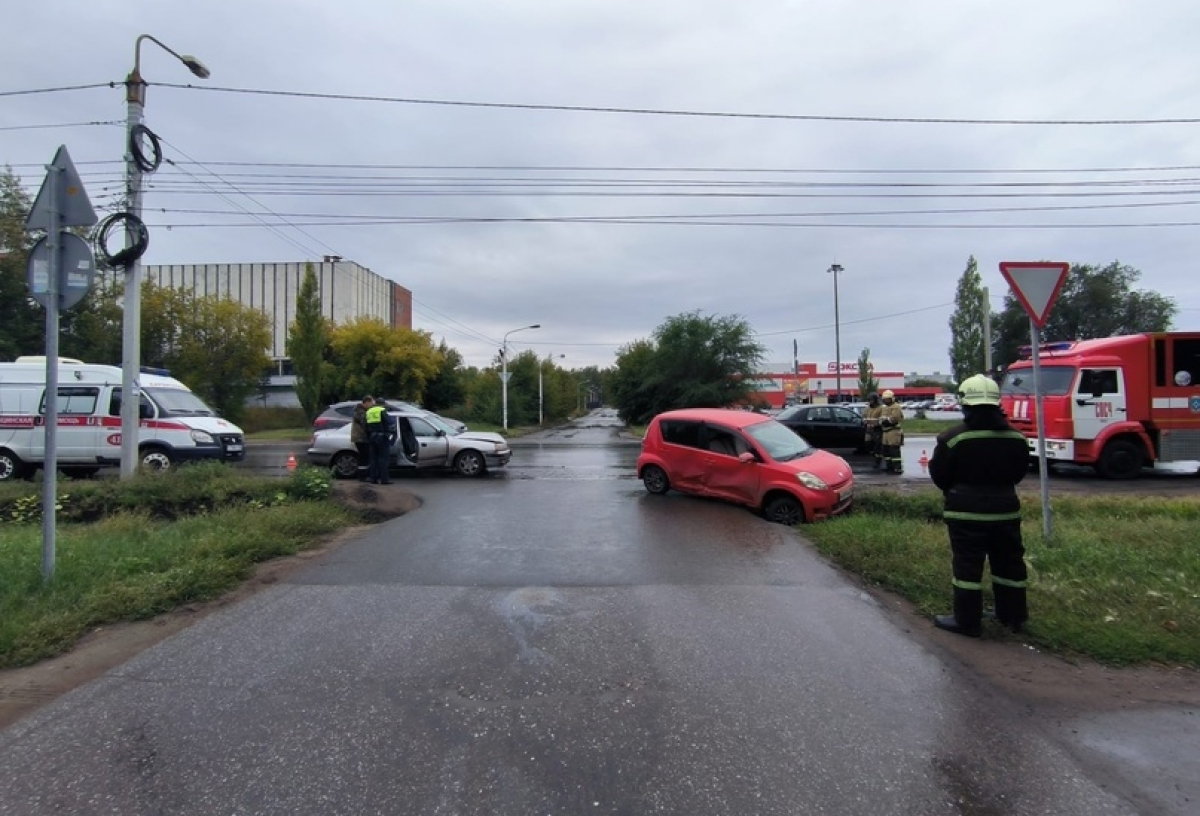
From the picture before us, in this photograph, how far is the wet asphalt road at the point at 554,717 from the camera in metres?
2.93

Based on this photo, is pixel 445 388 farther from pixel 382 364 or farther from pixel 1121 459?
pixel 1121 459

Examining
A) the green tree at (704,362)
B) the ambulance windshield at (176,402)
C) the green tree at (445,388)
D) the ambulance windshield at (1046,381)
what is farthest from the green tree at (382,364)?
the ambulance windshield at (1046,381)

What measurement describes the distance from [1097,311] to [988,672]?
62.2m

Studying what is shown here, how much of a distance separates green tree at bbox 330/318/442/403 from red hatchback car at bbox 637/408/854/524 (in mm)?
34518

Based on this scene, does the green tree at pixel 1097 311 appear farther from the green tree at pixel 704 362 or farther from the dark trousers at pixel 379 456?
the dark trousers at pixel 379 456

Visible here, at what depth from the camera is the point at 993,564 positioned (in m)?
5.10

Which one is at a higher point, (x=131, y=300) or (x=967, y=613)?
(x=131, y=300)

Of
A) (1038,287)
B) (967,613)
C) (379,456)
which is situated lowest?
(967,613)

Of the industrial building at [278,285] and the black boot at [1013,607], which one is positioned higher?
the industrial building at [278,285]

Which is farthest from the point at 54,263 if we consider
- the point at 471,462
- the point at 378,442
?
the point at 471,462

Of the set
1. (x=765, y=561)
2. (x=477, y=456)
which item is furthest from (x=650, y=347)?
(x=765, y=561)

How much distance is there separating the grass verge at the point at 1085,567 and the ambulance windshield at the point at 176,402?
1297cm

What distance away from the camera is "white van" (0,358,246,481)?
14039 mm

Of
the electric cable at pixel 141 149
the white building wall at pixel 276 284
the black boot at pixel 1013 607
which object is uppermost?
the white building wall at pixel 276 284
